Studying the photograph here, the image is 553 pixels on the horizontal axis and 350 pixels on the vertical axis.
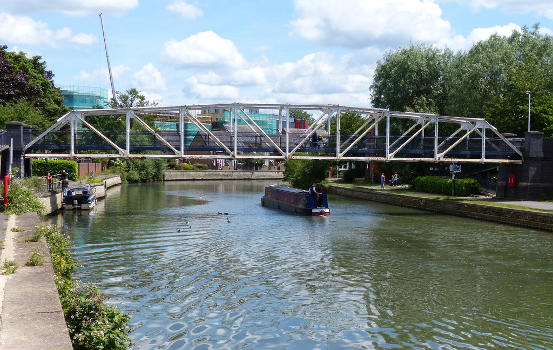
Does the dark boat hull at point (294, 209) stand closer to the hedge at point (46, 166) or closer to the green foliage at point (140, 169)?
the hedge at point (46, 166)

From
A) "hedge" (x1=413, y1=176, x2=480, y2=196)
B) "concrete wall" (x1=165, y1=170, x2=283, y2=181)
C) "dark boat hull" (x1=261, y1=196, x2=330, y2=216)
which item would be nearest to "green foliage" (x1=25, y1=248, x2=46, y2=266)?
"dark boat hull" (x1=261, y1=196, x2=330, y2=216)

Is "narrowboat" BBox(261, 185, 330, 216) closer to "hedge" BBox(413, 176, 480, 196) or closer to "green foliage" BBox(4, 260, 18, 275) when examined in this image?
"hedge" BBox(413, 176, 480, 196)

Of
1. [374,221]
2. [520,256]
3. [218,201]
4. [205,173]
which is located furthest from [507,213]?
[205,173]

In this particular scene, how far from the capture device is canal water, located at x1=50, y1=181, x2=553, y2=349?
13.4 m

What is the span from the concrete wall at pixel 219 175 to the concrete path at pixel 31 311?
246 ft

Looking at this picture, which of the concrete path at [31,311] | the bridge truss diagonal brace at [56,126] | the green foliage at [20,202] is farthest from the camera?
the bridge truss diagonal brace at [56,126]

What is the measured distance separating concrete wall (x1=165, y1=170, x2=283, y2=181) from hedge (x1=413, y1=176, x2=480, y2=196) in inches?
1817

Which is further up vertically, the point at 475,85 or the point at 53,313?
the point at 475,85

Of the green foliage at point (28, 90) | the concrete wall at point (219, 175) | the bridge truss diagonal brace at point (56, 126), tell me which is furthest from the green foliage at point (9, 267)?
the concrete wall at point (219, 175)

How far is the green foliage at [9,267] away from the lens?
41.3ft

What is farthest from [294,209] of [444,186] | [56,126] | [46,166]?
[46,166]

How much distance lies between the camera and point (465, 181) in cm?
4322

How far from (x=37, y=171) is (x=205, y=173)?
132 feet

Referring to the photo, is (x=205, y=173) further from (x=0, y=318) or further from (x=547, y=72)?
A: (x=0, y=318)
